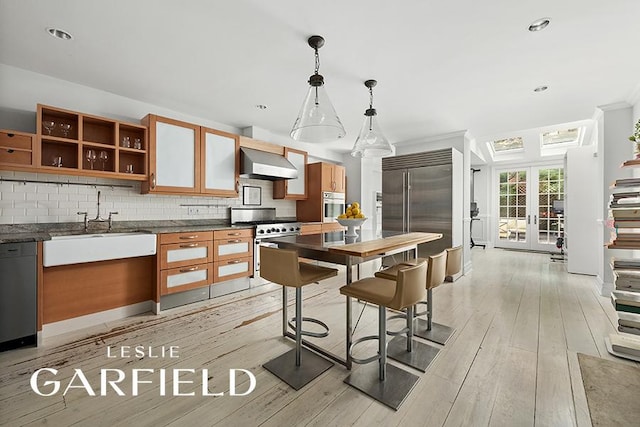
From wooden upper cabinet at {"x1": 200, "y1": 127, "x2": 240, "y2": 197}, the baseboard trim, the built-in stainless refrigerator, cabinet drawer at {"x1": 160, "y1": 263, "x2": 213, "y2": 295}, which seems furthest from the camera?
the built-in stainless refrigerator

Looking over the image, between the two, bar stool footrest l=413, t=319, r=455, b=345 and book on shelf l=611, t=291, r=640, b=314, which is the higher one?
book on shelf l=611, t=291, r=640, b=314

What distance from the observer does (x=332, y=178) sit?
5641 mm

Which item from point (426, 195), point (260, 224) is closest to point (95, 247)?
point (260, 224)

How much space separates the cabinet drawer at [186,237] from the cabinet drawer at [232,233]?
0.27 feet

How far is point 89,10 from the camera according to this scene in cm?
198

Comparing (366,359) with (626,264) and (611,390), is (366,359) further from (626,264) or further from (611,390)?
(626,264)

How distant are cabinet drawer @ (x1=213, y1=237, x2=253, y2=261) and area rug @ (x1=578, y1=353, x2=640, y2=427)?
11.7 feet

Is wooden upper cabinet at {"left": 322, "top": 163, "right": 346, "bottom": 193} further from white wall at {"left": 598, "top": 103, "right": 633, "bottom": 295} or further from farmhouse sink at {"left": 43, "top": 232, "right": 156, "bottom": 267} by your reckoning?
white wall at {"left": 598, "top": 103, "right": 633, "bottom": 295}

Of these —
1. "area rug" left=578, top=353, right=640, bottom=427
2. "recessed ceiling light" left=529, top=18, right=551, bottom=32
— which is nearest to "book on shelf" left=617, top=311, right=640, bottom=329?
"area rug" left=578, top=353, right=640, bottom=427

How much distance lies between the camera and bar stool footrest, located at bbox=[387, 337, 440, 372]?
80.1 inches

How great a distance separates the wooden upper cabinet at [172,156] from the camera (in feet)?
10.9

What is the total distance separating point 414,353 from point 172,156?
3473 millimetres

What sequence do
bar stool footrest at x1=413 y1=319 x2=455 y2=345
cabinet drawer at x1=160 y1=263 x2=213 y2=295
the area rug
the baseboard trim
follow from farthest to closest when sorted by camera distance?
cabinet drawer at x1=160 y1=263 x2=213 y2=295
the baseboard trim
bar stool footrest at x1=413 y1=319 x2=455 y2=345
the area rug

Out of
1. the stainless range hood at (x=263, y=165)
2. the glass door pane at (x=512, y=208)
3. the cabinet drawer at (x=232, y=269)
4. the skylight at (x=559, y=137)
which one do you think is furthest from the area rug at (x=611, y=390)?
the glass door pane at (x=512, y=208)
